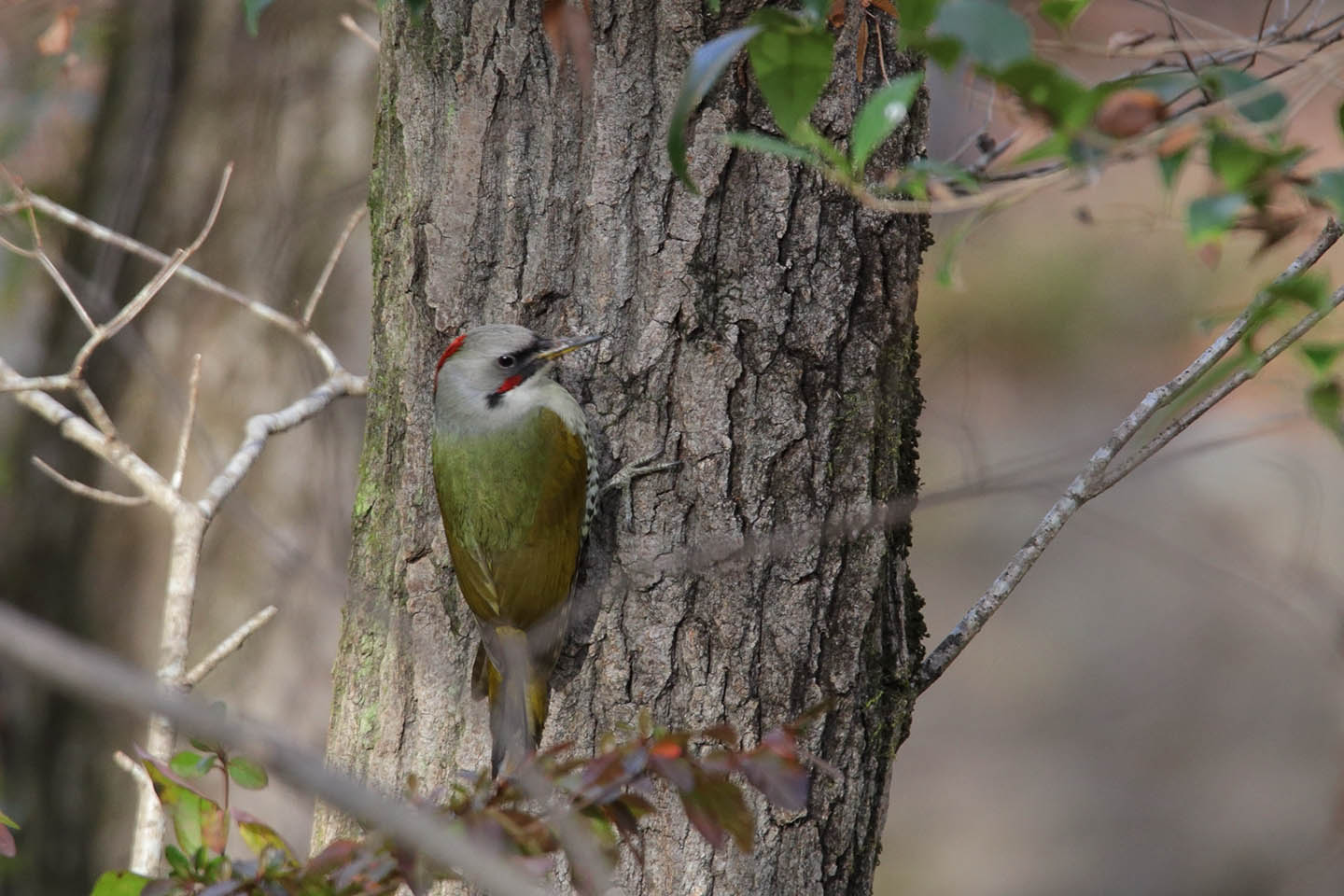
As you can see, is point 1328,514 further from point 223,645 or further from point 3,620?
point 3,620

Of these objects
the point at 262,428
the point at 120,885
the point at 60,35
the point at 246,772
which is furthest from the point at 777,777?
the point at 60,35

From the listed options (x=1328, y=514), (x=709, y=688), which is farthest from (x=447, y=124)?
(x=1328, y=514)

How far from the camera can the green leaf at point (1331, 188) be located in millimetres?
1024

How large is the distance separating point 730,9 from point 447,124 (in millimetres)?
530

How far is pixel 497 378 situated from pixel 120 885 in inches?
40.1

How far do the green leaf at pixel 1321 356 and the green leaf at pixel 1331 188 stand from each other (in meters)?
0.19

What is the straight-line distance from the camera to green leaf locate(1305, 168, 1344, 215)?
3.36 feet

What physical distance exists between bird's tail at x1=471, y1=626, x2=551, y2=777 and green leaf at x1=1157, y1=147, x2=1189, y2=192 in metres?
1.44

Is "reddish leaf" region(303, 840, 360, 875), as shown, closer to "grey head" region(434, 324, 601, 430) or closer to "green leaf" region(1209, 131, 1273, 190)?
"grey head" region(434, 324, 601, 430)

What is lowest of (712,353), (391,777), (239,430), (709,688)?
(391,777)

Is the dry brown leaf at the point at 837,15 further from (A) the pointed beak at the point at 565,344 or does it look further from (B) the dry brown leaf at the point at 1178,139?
(B) the dry brown leaf at the point at 1178,139

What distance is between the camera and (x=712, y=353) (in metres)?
2.12

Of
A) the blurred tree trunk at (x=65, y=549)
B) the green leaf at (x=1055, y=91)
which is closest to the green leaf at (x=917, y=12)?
the green leaf at (x=1055, y=91)

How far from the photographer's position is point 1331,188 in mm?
1042
